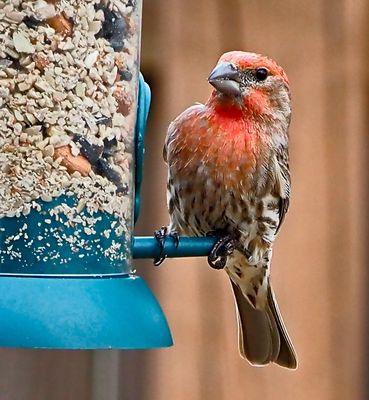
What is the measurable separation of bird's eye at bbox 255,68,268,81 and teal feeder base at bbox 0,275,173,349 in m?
1.44

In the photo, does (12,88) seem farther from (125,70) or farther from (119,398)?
(119,398)

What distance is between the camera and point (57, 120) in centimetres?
340

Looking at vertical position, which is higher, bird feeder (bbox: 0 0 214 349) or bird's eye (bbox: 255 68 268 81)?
bird's eye (bbox: 255 68 268 81)

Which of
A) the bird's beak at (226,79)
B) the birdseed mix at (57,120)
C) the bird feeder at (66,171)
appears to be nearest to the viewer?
the bird feeder at (66,171)

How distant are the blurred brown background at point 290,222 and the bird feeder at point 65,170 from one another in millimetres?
1794

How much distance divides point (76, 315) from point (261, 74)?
1721mm

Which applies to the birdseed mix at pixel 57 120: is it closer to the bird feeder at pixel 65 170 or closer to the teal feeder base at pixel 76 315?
the bird feeder at pixel 65 170

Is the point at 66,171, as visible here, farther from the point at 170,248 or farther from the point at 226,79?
the point at 226,79

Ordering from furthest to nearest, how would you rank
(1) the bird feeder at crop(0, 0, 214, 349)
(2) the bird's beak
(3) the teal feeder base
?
(2) the bird's beak < (1) the bird feeder at crop(0, 0, 214, 349) < (3) the teal feeder base

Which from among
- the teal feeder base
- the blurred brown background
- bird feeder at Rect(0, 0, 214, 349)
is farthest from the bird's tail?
the teal feeder base

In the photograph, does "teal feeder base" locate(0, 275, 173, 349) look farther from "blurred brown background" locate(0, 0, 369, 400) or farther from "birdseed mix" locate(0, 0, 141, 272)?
"blurred brown background" locate(0, 0, 369, 400)

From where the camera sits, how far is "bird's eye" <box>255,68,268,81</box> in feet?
14.9

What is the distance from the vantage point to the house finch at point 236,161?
Answer: 4570mm

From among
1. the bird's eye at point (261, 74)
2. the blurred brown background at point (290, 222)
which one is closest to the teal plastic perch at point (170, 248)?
the bird's eye at point (261, 74)
